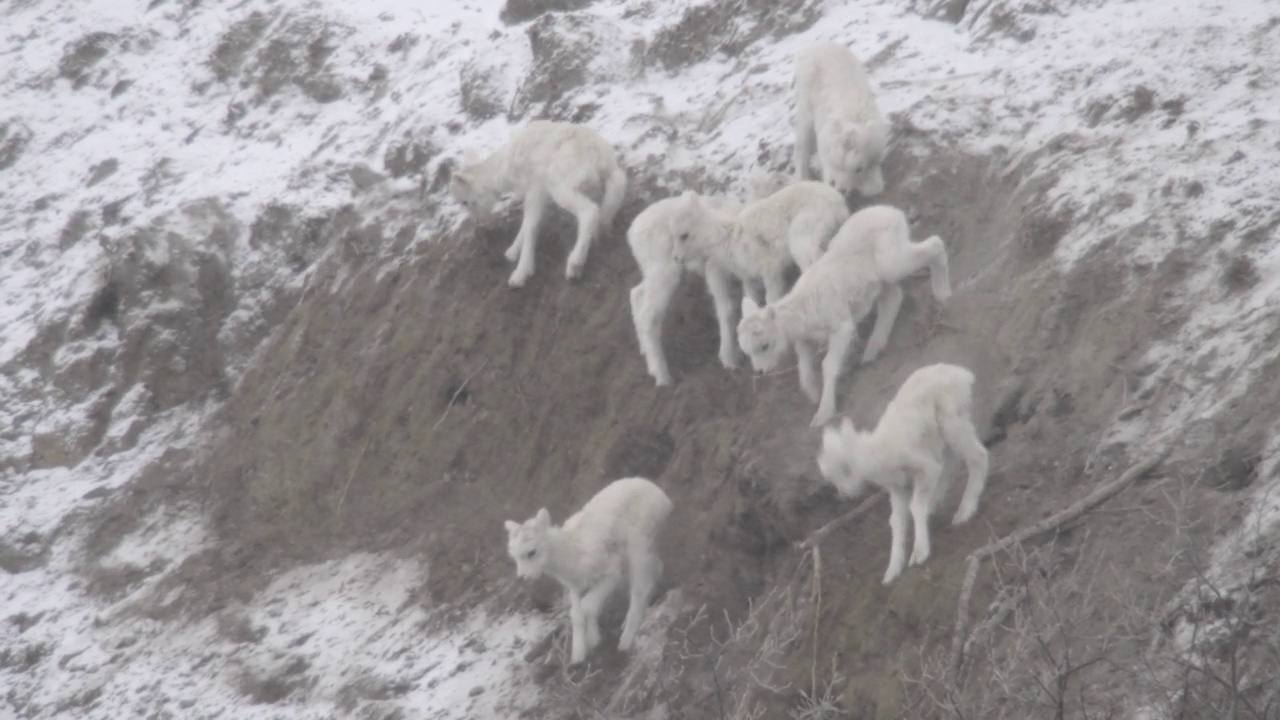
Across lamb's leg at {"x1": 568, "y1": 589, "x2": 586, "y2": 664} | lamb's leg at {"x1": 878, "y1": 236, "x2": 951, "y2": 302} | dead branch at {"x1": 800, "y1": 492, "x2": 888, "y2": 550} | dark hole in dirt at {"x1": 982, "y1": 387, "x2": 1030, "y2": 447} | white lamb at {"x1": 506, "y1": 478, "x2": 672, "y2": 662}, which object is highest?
lamb's leg at {"x1": 878, "y1": 236, "x2": 951, "y2": 302}

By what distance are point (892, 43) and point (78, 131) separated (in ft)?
39.0

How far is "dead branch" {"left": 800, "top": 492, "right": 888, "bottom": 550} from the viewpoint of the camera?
29.1 ft

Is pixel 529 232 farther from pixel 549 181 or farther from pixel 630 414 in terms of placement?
pixel 630 414

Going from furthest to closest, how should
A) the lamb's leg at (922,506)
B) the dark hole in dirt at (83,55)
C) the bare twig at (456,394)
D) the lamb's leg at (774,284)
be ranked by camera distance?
the dark hole in dirt at (83,55), the bare twig at (456,394), the lamb's leg at (774,284), the lamb's leg at (922,506)

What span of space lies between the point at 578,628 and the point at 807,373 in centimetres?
244

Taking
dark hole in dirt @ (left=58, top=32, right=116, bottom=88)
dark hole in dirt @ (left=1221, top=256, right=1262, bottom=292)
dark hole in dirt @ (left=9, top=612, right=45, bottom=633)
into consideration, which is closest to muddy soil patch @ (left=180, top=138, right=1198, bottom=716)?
dark hole in dirt @ (left=1221, top=256, right=1262, bottom=292)

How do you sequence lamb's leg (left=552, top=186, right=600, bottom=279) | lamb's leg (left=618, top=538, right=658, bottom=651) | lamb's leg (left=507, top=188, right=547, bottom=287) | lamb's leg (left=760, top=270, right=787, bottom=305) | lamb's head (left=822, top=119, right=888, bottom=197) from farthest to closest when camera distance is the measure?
lamb's leg (left=507, top=188, right=547, bottom=287) < lamb's leg (left=552, top=186, right=600, bottom=279) < lamb's head (left=822, top=119, right=888, bottom=197) < lamb's leg (left=760, top=270, right=787, bottom=305) < lamb's leg (left=618, top=538, right=658, bottom=651)

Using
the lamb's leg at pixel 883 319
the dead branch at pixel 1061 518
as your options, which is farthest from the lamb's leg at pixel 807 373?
the dead branch at pixel 1061 518

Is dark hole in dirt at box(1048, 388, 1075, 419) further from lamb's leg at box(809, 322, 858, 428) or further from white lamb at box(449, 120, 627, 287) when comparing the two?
white lamb at box(449, 120, 627, 287)

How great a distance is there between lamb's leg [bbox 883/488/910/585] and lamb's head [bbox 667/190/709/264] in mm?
3238

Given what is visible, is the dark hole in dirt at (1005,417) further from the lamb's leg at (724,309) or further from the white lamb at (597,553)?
the lamb's leg at (724,309)

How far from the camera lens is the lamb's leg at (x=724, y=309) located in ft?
36.5

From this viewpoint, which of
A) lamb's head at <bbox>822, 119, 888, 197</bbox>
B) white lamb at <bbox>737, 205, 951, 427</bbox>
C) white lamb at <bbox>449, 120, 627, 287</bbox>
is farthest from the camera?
white lamb at <bbox>449, 120, 627, 287</bbox>

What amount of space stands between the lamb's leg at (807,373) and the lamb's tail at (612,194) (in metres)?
2.99
